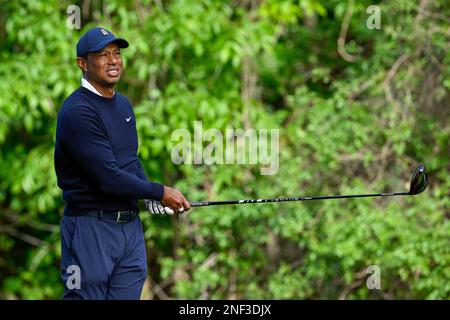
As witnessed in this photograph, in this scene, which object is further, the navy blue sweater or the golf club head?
the golf club head

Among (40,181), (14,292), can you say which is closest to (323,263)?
(40,181)

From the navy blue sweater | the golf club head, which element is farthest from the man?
the golf club head

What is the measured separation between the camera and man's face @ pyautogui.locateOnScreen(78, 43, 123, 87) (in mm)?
4699

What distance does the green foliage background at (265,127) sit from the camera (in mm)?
7914

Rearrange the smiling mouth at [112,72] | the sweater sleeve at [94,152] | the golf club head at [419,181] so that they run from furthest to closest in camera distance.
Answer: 1. the golf club head at [419,181]
2. the smiling mouth at [112,72]
3. the sweater sleeve at [94,152]

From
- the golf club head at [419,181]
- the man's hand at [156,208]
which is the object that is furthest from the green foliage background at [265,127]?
the man's hand at [156,208]

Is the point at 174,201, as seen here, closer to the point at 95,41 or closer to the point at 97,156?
the point at 97,156

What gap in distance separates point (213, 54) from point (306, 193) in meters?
1.41

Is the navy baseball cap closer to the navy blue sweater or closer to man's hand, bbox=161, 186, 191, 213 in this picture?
the navy blue sweater

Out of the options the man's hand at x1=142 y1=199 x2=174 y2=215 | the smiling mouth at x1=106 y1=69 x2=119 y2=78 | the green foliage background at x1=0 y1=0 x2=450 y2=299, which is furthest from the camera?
the green foliage background at x1=0 y1=0 x2=450 y2=299

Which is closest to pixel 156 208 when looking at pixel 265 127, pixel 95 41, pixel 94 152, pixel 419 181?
pixel 94 152

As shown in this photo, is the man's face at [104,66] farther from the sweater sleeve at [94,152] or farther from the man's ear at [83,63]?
the sweater sleeve at [94,152]

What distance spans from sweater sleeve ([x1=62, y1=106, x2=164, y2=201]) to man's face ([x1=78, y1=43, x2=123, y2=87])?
19 cm

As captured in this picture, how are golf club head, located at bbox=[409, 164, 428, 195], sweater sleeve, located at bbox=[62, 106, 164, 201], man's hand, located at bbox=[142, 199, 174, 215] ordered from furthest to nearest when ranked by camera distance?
golf club head, located at bbox=[409, 164, 428, 195] < man's hand, located at bbox=[142, 199, 174, 215] < sweater sleeve, located at bbox=[62, 106, 164, 201]
